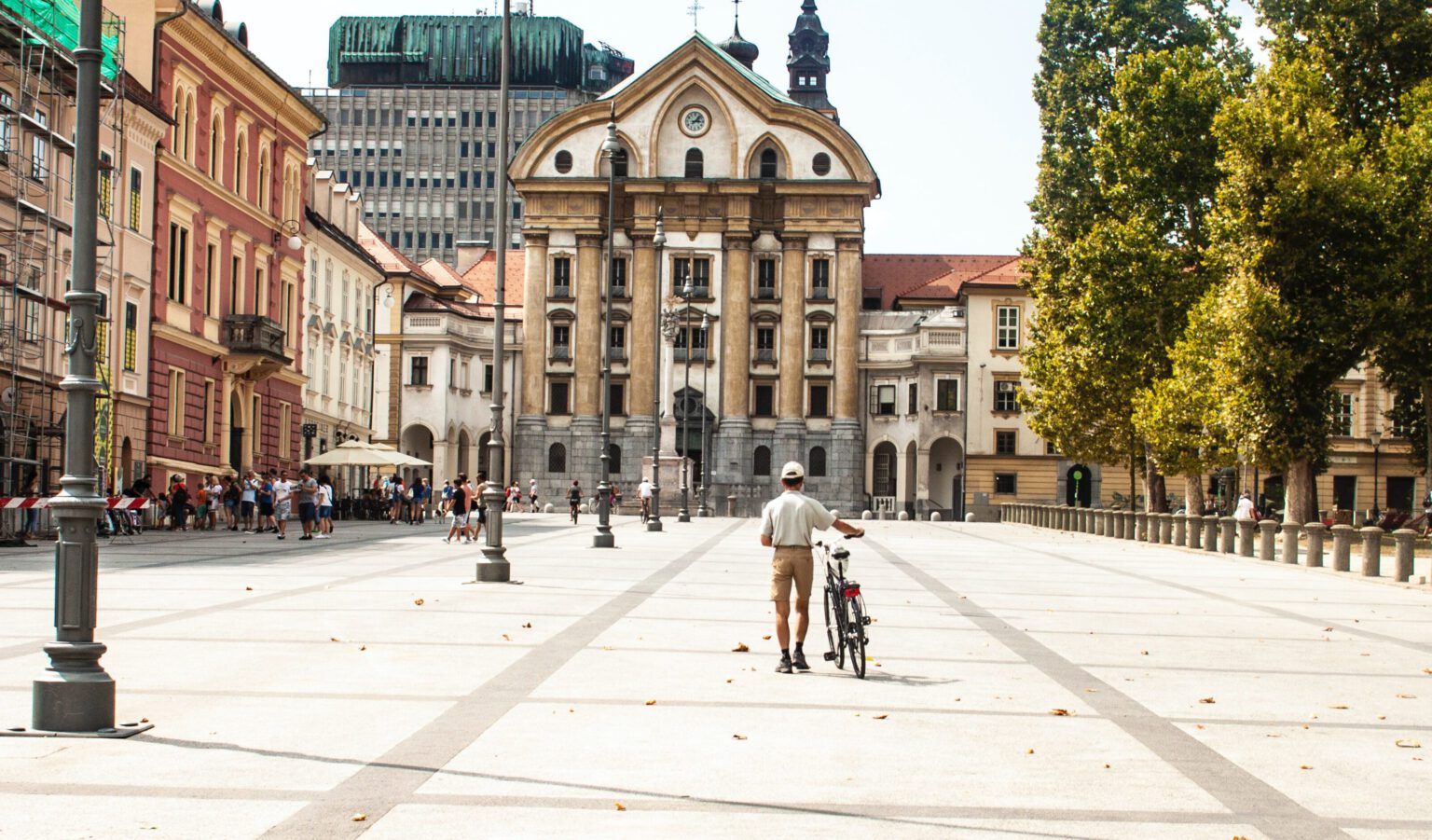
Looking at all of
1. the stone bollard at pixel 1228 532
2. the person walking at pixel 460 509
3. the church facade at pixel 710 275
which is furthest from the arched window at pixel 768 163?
the person walking at pixel 460 509

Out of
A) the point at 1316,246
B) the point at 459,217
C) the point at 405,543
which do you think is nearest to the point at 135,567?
the point at 405,543

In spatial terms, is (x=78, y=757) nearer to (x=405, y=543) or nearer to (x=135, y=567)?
(x=135, y=567)

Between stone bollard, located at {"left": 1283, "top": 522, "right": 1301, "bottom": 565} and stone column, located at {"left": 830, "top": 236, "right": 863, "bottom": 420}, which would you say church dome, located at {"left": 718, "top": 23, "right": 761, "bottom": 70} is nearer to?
stone column, located at {"left": 830, "top": 236, "right": 863, "bottom": 420}

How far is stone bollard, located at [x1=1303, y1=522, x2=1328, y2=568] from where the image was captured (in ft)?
113

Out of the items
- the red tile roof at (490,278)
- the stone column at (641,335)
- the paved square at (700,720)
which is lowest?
the paved square at (700,720)

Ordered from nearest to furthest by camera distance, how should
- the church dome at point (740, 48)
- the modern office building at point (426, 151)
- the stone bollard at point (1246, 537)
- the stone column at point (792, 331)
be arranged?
1. the stone bollard at point (1246, 537)
2. the stone column at point (792, 331)
3. the church dome at point (740, 48)
4. the modern office building at point (426, 151)

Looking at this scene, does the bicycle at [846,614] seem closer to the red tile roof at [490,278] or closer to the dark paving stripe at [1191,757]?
the dark paving stripe at [1191,757]

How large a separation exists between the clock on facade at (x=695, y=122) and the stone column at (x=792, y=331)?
745 cm

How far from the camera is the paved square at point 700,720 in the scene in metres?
7.88

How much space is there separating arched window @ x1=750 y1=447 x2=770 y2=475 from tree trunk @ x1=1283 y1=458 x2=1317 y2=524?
51.7 meters

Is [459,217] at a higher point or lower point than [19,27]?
higher

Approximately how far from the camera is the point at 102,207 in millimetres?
40906

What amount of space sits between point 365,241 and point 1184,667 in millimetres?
83129

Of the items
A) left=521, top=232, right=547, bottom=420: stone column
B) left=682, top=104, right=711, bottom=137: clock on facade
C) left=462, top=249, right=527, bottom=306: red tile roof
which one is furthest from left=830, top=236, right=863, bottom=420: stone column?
left=462, top=249, right=527, bottom=306: red tile roof
